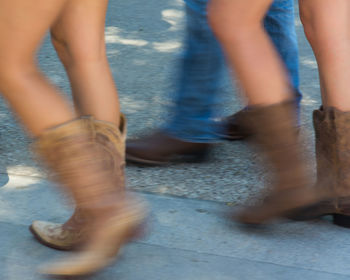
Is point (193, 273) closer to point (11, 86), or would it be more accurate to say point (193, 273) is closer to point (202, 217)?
point (202, 217)

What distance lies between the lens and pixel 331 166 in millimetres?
2293

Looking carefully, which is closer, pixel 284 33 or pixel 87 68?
pixel 87 68

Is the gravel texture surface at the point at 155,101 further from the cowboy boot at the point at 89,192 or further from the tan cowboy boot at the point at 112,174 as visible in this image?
the cowboy boot at the point at 89,192

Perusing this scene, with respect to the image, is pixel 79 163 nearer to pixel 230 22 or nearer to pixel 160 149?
pixel 230 22

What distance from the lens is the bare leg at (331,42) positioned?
2.19m

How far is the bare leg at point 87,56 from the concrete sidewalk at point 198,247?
0.45 m

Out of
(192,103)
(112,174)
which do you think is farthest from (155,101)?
(112,174)

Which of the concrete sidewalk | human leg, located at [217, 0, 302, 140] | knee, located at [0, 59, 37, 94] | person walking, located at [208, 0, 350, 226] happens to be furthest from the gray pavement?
knee, located at [0, 59, 37, 94]

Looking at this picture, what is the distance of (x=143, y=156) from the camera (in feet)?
9.43

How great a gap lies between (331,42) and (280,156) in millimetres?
392

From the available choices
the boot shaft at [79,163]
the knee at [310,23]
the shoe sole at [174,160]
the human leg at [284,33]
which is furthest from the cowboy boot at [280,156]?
the human leg at [284,33]

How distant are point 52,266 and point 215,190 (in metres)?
0.90

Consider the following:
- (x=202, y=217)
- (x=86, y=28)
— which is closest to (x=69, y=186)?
(x=86, y=28)

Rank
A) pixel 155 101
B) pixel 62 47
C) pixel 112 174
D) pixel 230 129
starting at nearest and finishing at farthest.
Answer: pixel 112 174 → pixel 62 47 → pixel 230 129 → pixel 155 101
